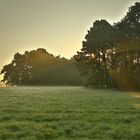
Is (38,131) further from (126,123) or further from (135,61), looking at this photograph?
(135,61)

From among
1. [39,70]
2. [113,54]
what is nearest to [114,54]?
[113,54]

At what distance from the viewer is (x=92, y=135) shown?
1479cm

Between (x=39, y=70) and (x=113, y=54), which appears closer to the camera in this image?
(x=113, y=54)

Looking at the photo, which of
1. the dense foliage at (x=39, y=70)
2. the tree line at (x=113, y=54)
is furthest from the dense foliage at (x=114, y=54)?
the dense foliage at (x=39, y=70)

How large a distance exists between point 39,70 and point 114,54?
46.2m

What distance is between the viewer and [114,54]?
3497 inches

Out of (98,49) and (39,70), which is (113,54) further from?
(39,70)

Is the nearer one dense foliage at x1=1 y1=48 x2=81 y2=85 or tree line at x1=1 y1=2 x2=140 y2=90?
tree line at x1=1 y1=2 x2=140 y2=90

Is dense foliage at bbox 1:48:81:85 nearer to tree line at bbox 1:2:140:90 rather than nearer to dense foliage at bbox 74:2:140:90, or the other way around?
tree line at bbox 1:2:140:90

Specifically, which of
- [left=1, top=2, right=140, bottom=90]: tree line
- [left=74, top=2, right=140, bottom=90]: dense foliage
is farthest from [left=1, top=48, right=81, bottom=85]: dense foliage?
[left=74, top=2, right=140, bottom=90]: dense foliage

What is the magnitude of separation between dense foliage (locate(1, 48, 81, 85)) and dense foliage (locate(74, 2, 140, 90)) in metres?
31.9

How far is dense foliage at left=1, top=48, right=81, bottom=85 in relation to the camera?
415ft

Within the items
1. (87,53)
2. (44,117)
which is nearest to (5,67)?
(87,53)

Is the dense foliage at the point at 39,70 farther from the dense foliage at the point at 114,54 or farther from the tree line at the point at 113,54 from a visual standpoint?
the dense foliage at the point at 114,54
